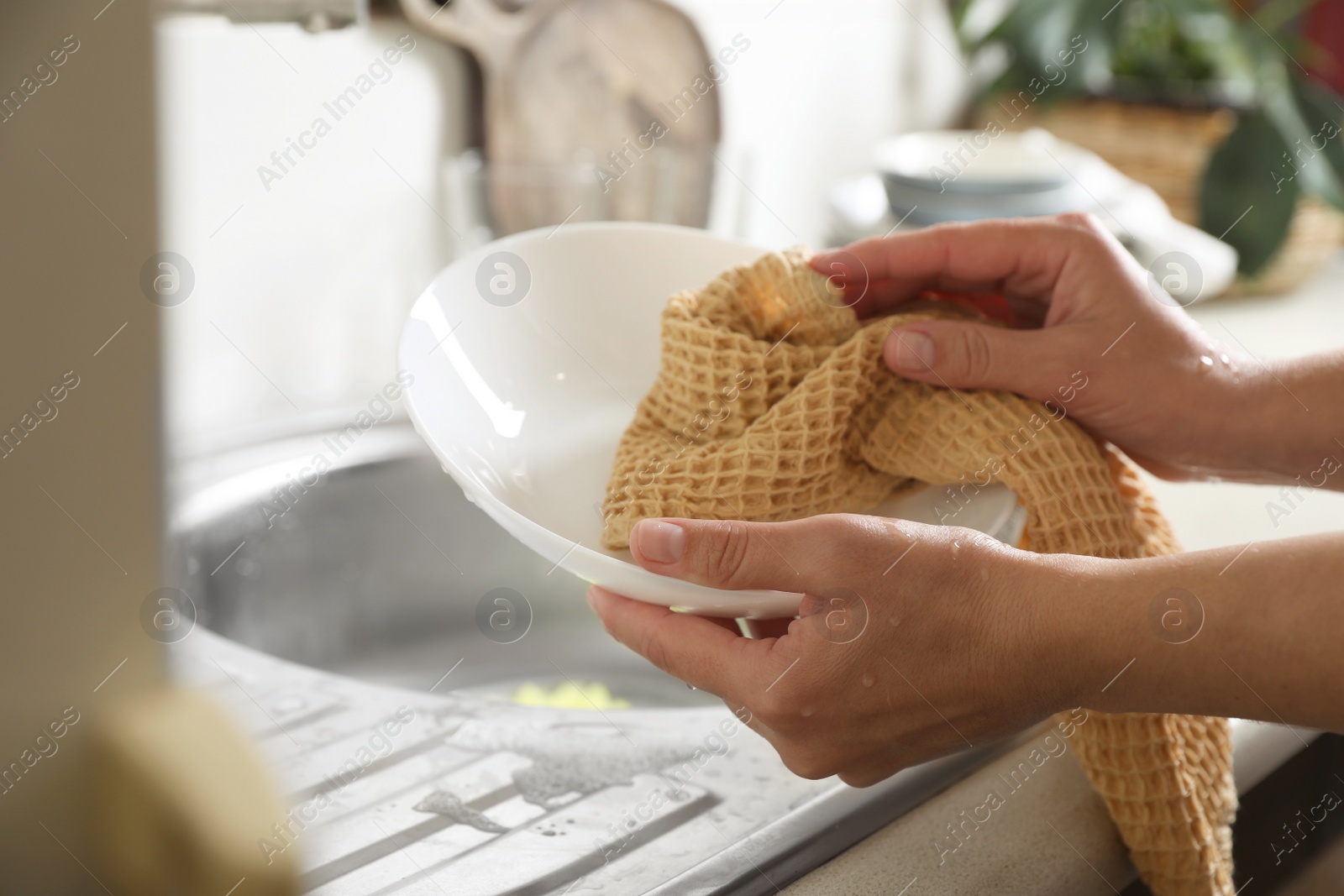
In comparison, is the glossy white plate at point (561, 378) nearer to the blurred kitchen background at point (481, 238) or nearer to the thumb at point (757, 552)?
the thumb at point (757, 552)

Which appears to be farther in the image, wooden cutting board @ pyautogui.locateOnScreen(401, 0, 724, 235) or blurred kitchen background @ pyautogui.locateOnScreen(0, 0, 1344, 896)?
wooden cutting board @ pyautogui.locateOnScreen(401, 0, 724, 235)

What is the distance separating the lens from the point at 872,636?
0.43 metres

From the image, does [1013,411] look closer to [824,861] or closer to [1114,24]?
[824,861]

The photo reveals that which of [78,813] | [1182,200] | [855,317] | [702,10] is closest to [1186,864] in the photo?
[855,317]

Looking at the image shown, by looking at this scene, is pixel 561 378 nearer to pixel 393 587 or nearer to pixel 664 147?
pixel 393 587

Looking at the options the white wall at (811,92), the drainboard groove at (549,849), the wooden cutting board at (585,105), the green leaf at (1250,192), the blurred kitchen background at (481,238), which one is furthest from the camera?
the green leaf at (1250,192)

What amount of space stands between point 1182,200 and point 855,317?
1.09m

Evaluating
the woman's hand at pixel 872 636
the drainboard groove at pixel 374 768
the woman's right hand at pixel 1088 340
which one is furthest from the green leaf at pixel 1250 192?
the drainboard groove at pixel 374 768

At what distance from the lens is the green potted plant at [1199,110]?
4.49 feet

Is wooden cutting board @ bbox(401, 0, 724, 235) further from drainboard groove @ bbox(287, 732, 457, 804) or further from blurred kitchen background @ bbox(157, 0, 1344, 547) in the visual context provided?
drainboard groove @ bbox(287, 732, 457, 804)

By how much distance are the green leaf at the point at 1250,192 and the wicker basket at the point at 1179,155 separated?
2 centimetres

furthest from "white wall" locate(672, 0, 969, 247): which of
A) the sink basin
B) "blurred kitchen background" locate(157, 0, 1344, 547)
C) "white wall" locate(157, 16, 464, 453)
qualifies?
the sink basin

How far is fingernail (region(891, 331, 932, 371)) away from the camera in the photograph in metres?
0.53

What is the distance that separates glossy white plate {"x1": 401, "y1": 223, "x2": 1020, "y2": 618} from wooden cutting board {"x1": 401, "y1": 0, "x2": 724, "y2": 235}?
419 millimetres
